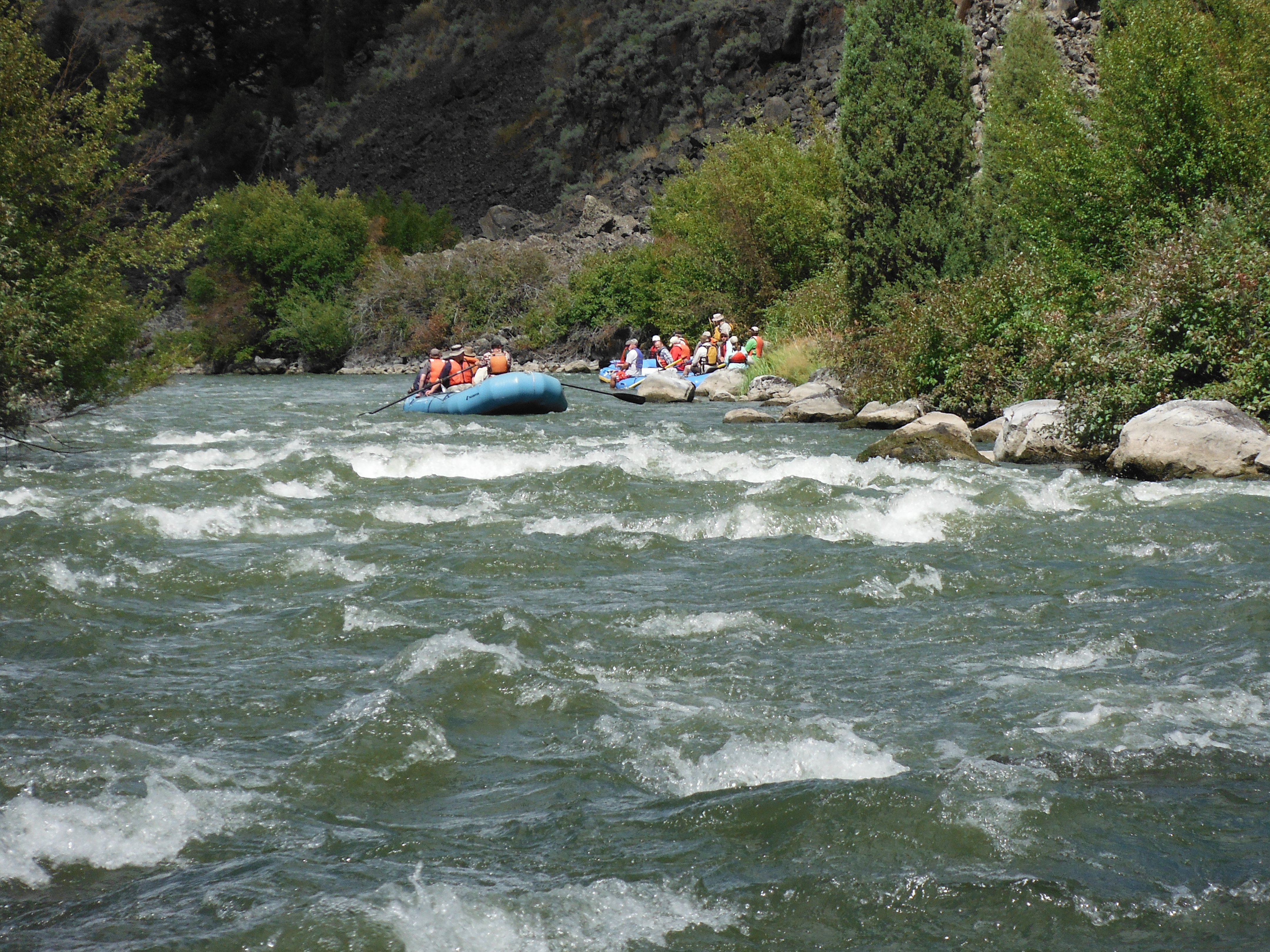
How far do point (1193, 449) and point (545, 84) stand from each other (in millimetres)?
51463

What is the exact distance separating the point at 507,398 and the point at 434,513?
9.62m

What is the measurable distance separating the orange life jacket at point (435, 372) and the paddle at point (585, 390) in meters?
0.09

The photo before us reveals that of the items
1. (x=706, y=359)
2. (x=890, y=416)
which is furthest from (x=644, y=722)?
(x=706, y=359)

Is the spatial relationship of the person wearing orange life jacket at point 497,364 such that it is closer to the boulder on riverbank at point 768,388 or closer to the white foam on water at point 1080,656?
the boulder on riverbank at point 768,388

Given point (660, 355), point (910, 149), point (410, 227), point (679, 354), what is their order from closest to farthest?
point (910, 149), point (679, 354), point (660, 355), point (410, 227)

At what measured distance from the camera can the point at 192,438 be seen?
15867 millimetres

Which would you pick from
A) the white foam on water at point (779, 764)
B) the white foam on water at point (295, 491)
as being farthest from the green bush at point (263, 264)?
the white foam on water at point (779, 764)

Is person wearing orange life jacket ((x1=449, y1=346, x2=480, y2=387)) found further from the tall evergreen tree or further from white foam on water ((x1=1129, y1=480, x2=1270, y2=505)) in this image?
white foam on water ((x1=1129, y1=480, x2=1270, y2=505))

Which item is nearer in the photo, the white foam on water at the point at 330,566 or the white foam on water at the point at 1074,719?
the white foam on water at the point at 1074,719

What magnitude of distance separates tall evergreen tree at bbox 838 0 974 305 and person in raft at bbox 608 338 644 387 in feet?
22.5

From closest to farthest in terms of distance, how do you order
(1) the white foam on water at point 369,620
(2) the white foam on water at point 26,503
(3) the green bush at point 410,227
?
(1) the white foam on water at point 369,620
(2) the white foam on water at point 26,503
(3) the green bush at point 410,227

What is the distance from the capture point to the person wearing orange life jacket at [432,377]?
829 inches

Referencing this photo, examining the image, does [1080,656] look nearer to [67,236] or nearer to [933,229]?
[67,236]

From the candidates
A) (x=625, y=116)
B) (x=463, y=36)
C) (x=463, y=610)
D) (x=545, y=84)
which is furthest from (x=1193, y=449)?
(x=463, y=36)
